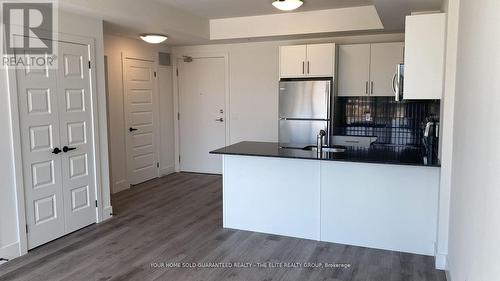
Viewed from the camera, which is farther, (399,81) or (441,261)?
(399,81)

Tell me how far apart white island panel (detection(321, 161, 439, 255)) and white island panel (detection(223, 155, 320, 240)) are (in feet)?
0.43

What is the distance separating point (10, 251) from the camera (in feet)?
11.1

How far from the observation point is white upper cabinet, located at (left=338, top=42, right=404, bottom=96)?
5.20 meters

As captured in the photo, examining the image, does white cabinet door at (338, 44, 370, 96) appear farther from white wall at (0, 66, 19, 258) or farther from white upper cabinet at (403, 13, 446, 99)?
white wall at (0, 66, 19, 258)

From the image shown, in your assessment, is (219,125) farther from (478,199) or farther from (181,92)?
(478,199)

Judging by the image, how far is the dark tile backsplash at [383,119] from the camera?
5539mm

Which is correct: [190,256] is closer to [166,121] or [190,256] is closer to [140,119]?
[140,119]

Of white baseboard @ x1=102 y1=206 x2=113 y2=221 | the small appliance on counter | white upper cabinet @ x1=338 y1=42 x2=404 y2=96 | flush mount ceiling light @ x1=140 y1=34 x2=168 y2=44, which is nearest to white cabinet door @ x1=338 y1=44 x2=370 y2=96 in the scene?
white upper cabinet @ x1=338 y1=42 x2=404 y2=96

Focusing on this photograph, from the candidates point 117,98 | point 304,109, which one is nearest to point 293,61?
point 304,109

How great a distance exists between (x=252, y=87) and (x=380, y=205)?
345cm

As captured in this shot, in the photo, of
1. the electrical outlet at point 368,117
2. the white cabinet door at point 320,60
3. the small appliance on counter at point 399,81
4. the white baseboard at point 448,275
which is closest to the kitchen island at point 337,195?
the white baseboard at point 448,275

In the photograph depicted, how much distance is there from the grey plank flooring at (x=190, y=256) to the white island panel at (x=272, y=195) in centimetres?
12

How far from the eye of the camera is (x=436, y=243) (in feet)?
10.7

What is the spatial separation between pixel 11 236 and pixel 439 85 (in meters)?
3.92
